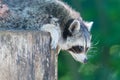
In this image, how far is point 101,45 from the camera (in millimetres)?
10992

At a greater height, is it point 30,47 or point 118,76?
point 30,47

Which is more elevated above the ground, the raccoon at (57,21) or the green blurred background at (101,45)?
the raccoon at (57,21)

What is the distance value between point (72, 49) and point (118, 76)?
520cm

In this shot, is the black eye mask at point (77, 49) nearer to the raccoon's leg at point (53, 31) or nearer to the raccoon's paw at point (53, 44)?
the raccoon's leg at point (53, 31)

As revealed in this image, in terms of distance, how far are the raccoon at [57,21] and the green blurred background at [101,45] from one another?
4960 mm

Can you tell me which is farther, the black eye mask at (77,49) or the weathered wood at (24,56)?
the black eye mask at (77,49)

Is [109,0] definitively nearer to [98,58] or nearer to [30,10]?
[98,58]

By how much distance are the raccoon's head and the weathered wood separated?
1.30 metres

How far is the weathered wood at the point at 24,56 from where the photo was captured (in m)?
4.20

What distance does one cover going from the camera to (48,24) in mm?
5297

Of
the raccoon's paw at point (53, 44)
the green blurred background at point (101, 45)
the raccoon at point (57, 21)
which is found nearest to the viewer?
the raccoon's paw at point (53, 44)

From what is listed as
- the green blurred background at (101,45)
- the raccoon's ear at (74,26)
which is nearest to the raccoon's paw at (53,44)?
the raccoon's ear at (74,26)

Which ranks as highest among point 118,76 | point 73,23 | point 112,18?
point 73,23

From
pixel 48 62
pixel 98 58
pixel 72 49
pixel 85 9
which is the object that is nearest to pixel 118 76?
pixel 98 58
